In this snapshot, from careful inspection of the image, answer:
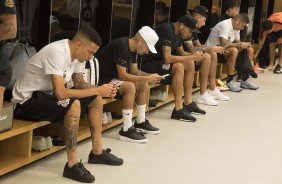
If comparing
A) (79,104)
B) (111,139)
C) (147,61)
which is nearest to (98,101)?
(79,104)

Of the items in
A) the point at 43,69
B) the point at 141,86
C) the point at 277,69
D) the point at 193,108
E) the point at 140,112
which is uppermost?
the point at 43,69

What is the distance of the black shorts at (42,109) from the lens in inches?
153

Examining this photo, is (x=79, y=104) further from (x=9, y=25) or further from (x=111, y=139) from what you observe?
(x=111, y=139)

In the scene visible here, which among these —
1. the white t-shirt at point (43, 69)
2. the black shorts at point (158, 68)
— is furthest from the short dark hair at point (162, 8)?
the white t-shirt at point (43, 69)

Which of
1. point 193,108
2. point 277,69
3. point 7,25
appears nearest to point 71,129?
point 7,25

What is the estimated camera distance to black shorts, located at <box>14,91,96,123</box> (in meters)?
3.89

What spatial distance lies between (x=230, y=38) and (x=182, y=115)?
2.62 metres

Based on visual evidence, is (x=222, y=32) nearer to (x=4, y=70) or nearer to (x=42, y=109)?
(x=42, y=109)

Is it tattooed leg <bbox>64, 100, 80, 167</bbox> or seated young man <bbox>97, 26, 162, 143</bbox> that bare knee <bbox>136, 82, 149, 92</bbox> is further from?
tattooed leg <bbox>64, 100, 80, 167</bbox>

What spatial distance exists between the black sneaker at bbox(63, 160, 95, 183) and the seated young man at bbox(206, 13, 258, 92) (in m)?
4.64

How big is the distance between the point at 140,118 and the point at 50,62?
1.75 m

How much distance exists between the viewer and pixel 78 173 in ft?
12.5

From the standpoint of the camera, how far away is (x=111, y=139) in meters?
5.07

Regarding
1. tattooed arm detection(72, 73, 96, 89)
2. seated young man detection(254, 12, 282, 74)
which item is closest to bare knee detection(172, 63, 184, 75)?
tattooed arm detection(72, 73, 96, 89)
